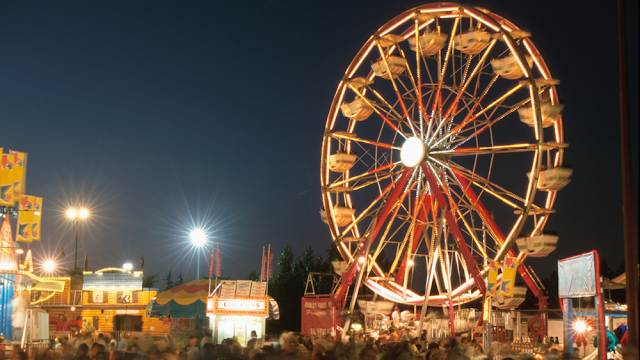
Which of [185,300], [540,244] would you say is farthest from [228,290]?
[540,244]

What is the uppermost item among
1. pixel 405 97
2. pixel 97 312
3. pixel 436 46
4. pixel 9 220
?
pixel 436 46

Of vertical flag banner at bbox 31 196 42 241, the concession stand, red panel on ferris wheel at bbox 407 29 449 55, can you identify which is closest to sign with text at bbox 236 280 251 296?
the concession stand

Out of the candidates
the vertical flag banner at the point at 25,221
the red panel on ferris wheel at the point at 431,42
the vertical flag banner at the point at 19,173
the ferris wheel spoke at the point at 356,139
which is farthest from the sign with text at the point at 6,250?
the red panel on ferris wheel at the point at 431,42

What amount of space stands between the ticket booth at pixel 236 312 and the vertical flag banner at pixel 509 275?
7645 millimetres

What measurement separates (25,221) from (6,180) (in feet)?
17.5

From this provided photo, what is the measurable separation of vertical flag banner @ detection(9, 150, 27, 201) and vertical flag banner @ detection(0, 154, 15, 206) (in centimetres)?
17

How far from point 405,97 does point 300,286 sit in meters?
37.2

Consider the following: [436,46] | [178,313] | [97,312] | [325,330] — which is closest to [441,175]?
[436,46]

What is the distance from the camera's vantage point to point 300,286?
57.7 m

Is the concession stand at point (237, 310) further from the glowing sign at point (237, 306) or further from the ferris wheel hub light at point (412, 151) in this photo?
the ferris wheel hub light at point (412, 151)

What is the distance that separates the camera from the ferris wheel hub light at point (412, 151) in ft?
72.3

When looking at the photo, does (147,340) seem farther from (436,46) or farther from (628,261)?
(436,46)

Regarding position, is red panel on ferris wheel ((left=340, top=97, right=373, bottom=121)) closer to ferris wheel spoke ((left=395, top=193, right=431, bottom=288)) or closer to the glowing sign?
ferris wheel spoke ((left=395, top=193, right=431, bottom=288))

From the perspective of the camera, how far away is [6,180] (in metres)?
25.0
